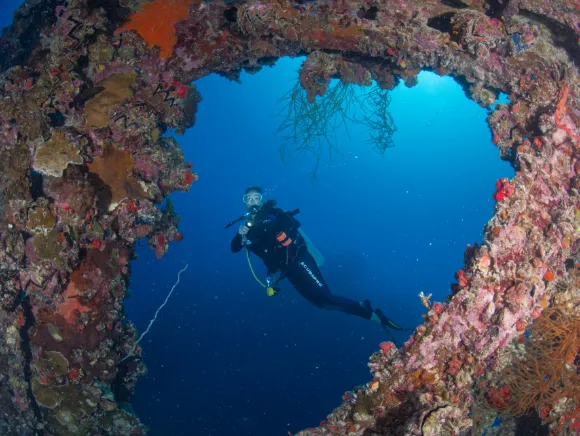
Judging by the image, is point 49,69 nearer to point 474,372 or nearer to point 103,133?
point 103,133

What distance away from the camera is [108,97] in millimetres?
4582

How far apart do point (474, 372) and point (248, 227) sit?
Answer: 202 inches

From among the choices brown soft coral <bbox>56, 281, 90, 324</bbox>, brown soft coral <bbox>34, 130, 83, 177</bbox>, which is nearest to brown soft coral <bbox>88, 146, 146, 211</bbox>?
brown soft coral <bbox>34, 130, 83, 177</bbox>

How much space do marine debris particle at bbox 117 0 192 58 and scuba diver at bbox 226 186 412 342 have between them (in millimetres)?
3503

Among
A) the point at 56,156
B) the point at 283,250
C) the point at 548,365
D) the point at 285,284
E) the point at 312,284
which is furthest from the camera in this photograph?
the point at 285,284

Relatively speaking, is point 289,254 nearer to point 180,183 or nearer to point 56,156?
point 180,183

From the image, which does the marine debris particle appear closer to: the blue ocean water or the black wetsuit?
the black wetsuit

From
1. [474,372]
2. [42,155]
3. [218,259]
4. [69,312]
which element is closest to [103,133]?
[42,155]

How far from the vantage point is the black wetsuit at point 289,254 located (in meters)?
8.05

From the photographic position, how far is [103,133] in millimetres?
4535

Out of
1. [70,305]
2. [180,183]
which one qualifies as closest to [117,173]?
[180,183]

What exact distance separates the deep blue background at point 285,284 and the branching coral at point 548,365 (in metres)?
10.3

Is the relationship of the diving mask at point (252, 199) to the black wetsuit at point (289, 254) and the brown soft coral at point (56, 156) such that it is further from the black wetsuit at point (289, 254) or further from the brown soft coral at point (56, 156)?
the brown soft coral at point (56, 156)

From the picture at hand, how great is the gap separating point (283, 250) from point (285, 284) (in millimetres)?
17432
